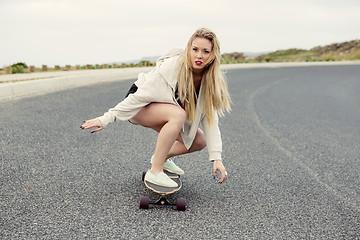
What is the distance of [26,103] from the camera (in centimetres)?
735

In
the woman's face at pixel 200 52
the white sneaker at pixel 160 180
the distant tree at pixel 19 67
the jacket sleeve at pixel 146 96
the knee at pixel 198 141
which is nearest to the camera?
the woman's face at pixel 200 52

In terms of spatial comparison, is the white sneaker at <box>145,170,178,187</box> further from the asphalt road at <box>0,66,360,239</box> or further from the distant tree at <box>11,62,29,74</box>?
the distant tree at <box>11,62,29,74</box>

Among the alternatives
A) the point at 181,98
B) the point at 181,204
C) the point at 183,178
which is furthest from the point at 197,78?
the point at 183,178

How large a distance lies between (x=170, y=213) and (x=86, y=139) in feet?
8.13

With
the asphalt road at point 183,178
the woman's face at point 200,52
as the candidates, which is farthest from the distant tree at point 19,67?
the woman's face at point 200,52

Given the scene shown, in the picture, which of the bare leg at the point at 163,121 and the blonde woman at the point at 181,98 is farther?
the bare leg at the point at 163,121

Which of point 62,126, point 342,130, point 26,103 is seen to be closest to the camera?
point 62,126

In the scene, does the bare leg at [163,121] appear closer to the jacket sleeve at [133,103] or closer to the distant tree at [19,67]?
the jacket sleeve at [133,103]

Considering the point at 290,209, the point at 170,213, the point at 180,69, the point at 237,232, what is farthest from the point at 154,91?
the point at 290,209

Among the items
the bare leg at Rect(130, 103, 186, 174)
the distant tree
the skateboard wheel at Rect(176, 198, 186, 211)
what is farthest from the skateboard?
the distant tree

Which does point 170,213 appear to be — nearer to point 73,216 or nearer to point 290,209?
point 73,216

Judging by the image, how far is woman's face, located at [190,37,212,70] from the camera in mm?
2973

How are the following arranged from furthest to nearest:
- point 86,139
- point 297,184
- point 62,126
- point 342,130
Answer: point 342,130, point 62,126, point 86,139, point 297,184

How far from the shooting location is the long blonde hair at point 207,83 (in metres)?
3.02
